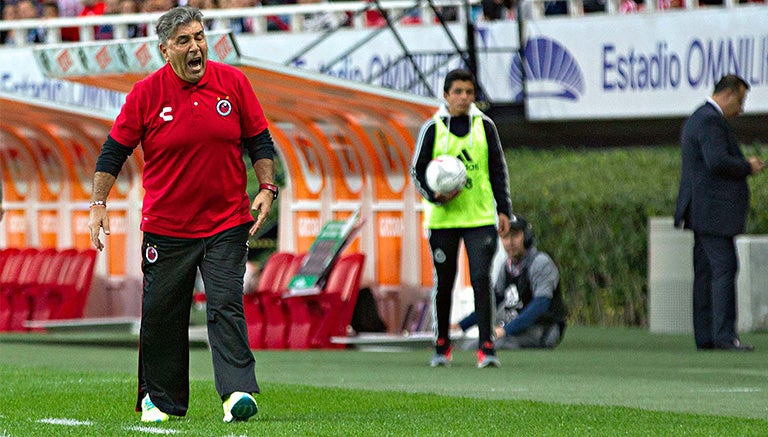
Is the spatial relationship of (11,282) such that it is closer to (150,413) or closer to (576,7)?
(576,7)

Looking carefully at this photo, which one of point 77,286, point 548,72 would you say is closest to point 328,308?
point 77,286

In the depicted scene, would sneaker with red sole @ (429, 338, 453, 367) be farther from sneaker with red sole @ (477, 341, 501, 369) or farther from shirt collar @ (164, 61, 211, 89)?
shirt collar @ (164, 61, 211, 89)

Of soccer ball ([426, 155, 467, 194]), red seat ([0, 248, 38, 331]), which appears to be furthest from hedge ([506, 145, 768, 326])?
soccer ball ([426, 155, 467, 194])

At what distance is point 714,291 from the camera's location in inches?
616

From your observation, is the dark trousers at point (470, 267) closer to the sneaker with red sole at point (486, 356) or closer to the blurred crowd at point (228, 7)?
the sneaker with red sole at point (486, 356)

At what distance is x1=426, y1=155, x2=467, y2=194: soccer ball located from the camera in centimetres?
1313

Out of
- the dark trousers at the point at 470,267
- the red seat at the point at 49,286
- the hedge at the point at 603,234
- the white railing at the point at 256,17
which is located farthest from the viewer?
the white railing at the point at 256,17

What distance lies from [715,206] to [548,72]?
11075 mm

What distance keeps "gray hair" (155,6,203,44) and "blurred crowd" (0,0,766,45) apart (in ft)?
52.9

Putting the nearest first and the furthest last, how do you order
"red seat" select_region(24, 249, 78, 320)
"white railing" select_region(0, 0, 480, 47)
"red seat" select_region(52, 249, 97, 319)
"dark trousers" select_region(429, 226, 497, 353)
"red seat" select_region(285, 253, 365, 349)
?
"dark trousers" select_region(429, 226, 497, 353) < "red seat" select_region(285, 253, 365, 349) < "red seat" select_region(24, 249, 78, 320) < "red seat" select_region(52, 249, 97, 319) < "white railing" select_region(0, 0, 480, 47)

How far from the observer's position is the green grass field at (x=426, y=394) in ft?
28.2

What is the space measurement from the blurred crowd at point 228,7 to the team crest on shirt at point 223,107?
16018 mm

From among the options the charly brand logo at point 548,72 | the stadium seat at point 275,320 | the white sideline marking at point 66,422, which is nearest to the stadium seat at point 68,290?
the stadium seat at point 275,320

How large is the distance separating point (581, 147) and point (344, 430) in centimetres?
2037
